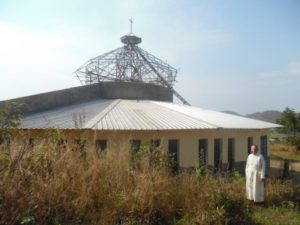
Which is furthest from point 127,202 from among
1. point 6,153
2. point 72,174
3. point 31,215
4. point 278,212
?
point 278,212

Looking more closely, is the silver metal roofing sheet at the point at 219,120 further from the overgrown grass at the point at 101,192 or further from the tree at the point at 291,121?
the tree at the point at 291,121

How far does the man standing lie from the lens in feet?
28.9

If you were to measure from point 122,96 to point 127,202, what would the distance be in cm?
1406

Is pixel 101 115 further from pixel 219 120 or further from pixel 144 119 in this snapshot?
pixel 219 120

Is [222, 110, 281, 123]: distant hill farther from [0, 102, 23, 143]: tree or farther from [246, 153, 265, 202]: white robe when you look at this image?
[0, 102, 23, 143]: tree

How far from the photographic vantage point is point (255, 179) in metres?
8.91

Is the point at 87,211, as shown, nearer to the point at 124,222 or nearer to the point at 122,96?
the point at 124,222

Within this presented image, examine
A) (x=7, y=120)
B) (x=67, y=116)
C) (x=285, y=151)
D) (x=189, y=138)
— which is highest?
(x=67, y=116)

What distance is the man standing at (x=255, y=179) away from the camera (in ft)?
28.9

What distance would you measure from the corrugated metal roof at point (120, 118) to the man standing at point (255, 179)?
463 cm

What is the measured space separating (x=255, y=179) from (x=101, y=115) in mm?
7851

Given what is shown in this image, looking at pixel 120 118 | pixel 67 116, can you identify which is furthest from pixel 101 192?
pixel 67 116

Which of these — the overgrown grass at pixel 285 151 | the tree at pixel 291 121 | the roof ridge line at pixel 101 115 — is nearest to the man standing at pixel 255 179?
the roof ridge line at pixel 101 115

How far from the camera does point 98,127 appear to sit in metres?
12.6
